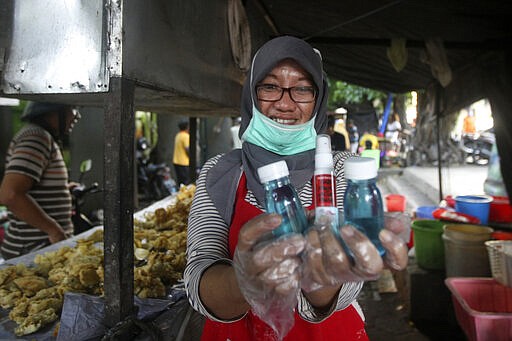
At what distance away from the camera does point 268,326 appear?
1376mm

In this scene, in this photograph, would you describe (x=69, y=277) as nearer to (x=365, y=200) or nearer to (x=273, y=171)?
(x=273, y=171)

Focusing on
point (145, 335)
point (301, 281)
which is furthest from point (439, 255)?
point (301, 281)

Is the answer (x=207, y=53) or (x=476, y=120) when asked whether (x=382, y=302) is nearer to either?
(x=207, y=53)

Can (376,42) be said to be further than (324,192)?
Yes

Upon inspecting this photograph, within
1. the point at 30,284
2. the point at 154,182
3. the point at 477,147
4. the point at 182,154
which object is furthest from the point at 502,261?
the point at 477,147

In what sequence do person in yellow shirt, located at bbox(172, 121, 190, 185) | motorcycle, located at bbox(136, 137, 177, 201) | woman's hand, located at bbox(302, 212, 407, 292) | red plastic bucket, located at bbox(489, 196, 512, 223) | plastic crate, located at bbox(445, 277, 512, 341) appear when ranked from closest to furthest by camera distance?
woman's hand, located at bbox(302, 212, 407, 292)
plastic crate, located at bbox(445, 277, 512, 341)
red plastic bucket, located at bbox(489, 196, 512, 223)
person in yellow shirt, located at bbox(172, 121, 190, 185)
motorcycle, located at bbox(136, 137, 177, 201)

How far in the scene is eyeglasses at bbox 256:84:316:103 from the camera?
1475 millimetres

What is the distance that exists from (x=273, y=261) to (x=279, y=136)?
722 mm

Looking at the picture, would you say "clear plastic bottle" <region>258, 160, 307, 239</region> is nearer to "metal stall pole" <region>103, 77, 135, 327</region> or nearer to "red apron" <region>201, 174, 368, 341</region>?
"red apron" <region>201, 174, 368, 341</region>

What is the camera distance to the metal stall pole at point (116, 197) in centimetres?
155

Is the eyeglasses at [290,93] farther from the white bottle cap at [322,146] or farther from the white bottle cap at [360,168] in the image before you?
the white bottle cap at [360,168]

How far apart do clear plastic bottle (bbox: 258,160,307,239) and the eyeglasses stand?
0.63 m

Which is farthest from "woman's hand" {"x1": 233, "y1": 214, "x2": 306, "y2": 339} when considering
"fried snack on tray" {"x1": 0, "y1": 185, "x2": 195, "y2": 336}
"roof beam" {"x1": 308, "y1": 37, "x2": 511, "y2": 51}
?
"roof beam" {"x1": 308, "y1": 37, "x2": 511, "y2": 51}

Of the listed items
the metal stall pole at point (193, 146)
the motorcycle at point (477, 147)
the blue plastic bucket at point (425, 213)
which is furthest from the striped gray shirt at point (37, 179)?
the motorcycle at point (477, 147)
